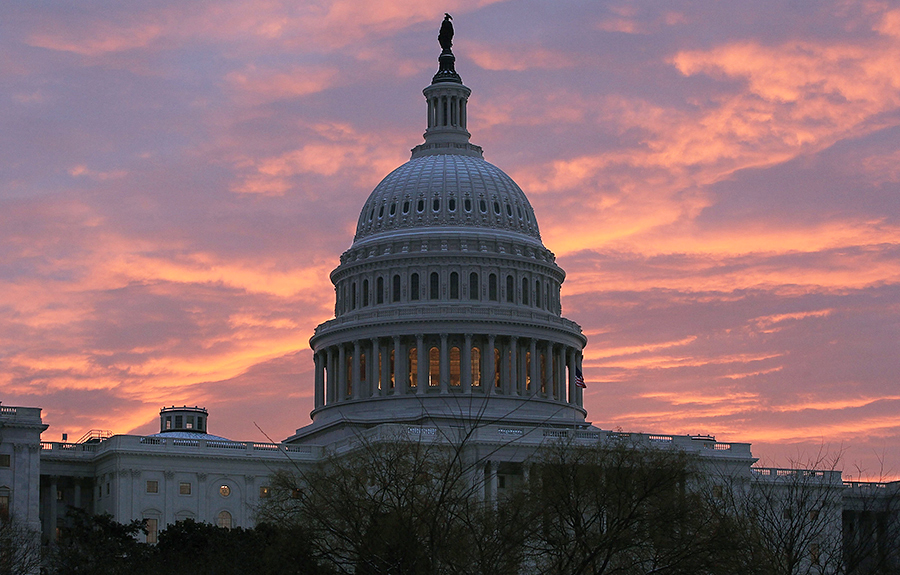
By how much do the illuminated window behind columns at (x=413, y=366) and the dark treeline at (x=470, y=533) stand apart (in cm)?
5196

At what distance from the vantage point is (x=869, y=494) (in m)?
176


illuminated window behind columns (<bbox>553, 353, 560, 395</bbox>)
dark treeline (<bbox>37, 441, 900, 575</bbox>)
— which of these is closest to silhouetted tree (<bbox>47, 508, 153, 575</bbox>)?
dark treeline (<bbox>37, 441, 900, 575</bbox>)

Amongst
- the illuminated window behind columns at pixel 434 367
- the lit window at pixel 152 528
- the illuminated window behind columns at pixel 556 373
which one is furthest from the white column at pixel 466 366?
the lit window at pixel 152 528

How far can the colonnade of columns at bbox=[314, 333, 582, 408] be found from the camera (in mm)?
173875

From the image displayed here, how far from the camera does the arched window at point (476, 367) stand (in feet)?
575

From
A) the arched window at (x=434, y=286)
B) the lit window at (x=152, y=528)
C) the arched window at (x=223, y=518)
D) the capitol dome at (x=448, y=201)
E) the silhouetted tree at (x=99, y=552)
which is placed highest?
the capitol dome at (x=448, y=201)

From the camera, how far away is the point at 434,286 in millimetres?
179250

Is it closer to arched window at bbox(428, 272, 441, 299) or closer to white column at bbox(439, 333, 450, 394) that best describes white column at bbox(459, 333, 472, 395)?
white column at bbox(439, 333, 450, 394)

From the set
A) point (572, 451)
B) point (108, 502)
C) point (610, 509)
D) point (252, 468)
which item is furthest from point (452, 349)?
point (610, 509)

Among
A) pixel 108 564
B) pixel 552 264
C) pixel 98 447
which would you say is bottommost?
pixel 108 564

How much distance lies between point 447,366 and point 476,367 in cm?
363

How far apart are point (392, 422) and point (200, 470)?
57.6ft

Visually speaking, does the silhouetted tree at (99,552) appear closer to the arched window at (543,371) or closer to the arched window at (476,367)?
the arched window at (476,367)

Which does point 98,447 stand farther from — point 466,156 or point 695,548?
point 695,548
